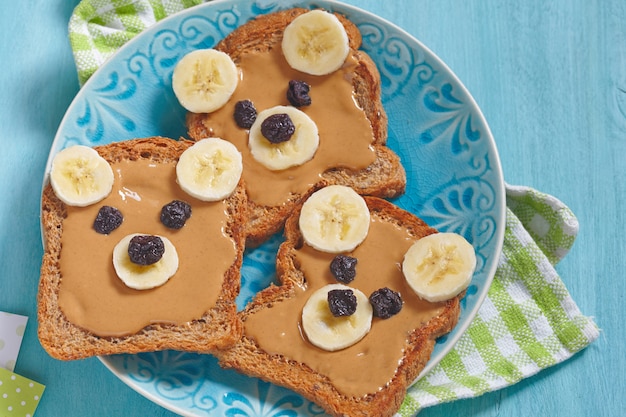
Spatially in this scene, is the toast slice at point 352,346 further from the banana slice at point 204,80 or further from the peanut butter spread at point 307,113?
the banana slice at point 204,80

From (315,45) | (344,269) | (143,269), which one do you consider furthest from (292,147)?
(143,269)

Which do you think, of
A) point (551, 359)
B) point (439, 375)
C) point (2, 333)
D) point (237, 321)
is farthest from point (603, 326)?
point (2, 333)

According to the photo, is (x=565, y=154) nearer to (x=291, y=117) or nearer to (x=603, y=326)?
(x=603, y=326)

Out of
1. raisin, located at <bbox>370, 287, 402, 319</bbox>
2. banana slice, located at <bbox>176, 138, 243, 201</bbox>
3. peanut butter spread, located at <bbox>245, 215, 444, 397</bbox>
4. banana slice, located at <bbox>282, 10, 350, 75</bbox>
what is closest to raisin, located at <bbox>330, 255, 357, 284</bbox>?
peanut butter spread, located at <bbox>245, 215, 444, 397</bbox>

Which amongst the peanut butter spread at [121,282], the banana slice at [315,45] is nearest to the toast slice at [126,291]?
the peanut butter spread at [121,282]

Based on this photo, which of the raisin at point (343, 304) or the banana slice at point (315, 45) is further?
the banana slice at point (315, 45)

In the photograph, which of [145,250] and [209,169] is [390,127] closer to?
[209,169]

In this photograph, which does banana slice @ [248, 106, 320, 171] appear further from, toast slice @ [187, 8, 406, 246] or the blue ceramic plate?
the blue ceramic plate
